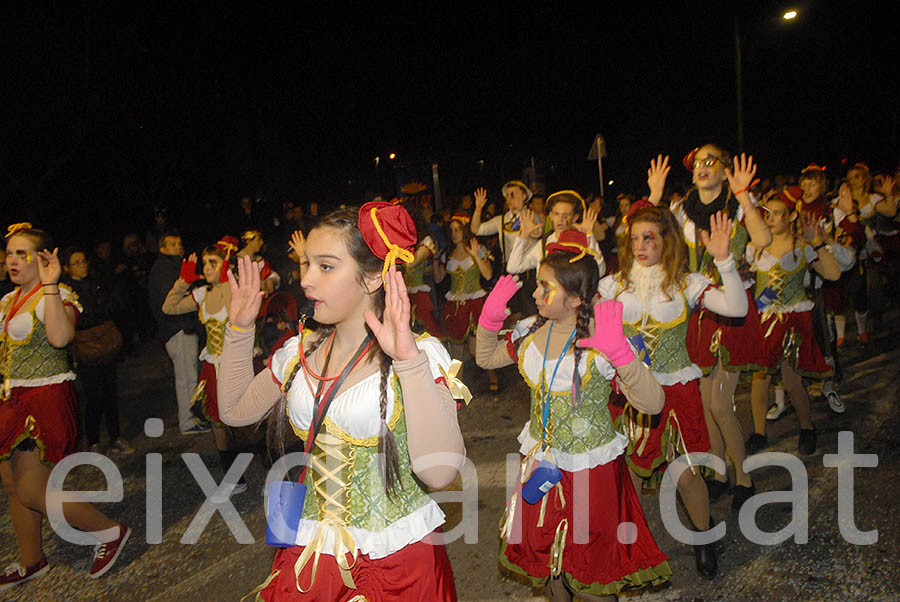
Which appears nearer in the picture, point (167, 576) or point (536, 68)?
point (167, 576)

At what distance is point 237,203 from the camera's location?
1568 cm

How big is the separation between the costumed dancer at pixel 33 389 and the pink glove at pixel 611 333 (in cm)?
321

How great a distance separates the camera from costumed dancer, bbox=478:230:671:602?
2742mm

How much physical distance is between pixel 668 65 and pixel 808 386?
Result: 972 inches

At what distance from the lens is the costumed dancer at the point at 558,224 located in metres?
5.05

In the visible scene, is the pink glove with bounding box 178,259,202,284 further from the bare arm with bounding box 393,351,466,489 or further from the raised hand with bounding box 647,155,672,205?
the bare arm with bounding box 393,351,466,489

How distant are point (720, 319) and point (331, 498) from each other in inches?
136

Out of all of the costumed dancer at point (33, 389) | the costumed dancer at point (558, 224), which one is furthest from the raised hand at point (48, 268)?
the costumed dancer at point (558, 224)

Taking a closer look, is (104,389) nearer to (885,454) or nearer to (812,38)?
(885,454)

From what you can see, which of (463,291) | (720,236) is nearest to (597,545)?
(720,236)

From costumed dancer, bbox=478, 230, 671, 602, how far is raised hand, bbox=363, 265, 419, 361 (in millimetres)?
1040

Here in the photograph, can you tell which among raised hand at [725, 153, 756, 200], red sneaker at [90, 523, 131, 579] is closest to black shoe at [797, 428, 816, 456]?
raised hand at [725, 153, 756, 200]

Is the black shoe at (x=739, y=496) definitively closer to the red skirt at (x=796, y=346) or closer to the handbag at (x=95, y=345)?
the red skirt at (x=796, y=346)

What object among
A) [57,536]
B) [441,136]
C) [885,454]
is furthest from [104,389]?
[441,136]
